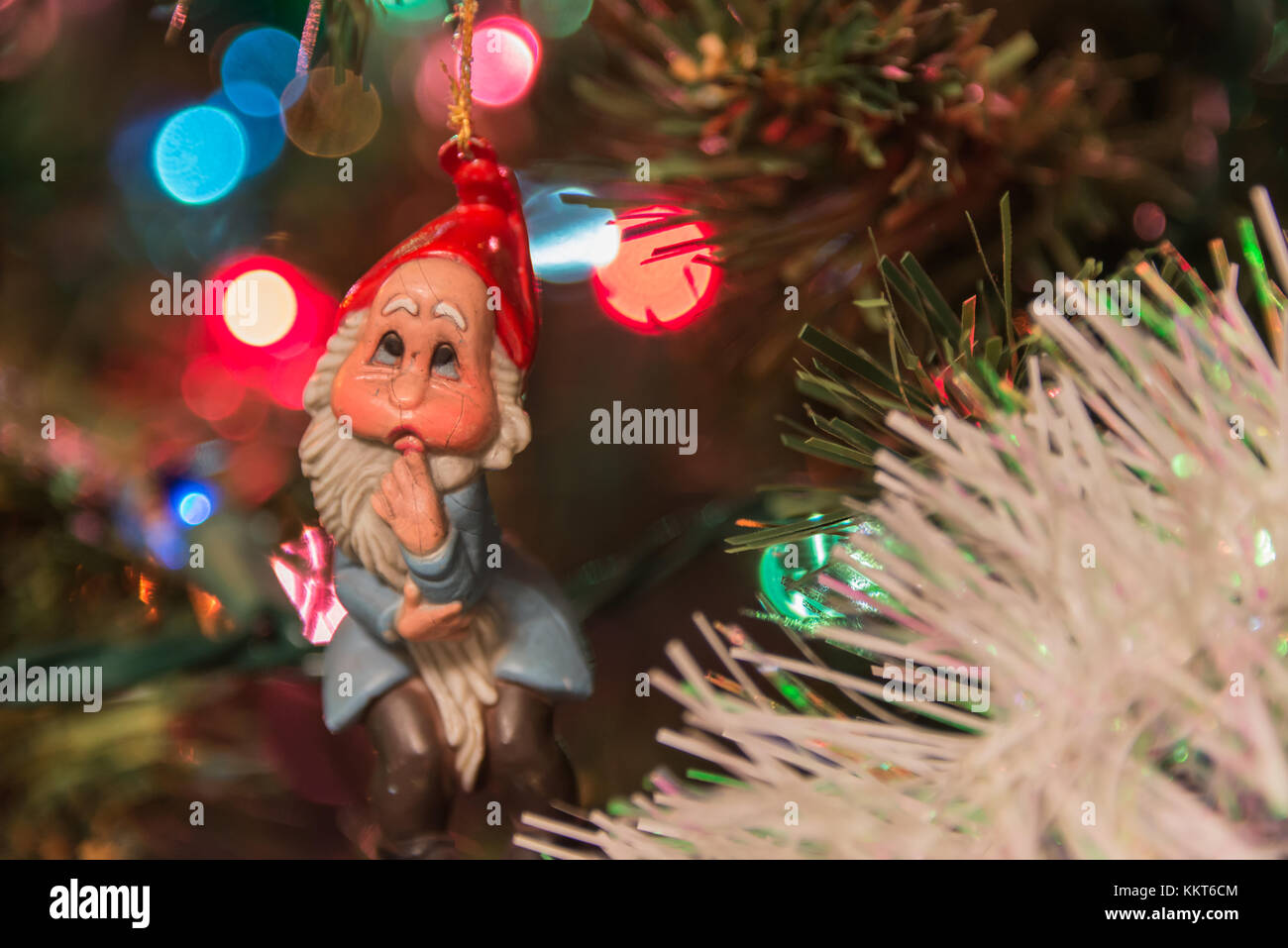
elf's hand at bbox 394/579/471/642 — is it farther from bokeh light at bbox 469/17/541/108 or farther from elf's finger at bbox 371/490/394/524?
bokeh light at bbox 469/17/541/108

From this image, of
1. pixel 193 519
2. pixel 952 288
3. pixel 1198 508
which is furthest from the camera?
pixel 193 519

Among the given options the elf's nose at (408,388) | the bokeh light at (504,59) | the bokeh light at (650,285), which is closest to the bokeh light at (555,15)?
the bokeh light at (504,59)

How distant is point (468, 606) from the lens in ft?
1.46

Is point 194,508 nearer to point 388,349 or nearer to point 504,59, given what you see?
point 388,349

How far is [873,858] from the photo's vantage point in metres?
0.21

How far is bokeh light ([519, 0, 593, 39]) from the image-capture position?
0.51 metres

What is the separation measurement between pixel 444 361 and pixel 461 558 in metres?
0.10

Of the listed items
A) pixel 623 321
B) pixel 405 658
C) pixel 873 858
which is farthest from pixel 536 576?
pixel 873 858

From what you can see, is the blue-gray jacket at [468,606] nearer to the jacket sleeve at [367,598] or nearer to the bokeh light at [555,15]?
the jacket sleeve at [367,598]

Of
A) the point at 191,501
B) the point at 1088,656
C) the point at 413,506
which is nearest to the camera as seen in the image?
the point at 1088,656

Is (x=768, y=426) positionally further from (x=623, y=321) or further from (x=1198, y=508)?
(x=1198, y=508)

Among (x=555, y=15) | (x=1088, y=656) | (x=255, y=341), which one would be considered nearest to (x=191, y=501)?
(x=255, y=341)
